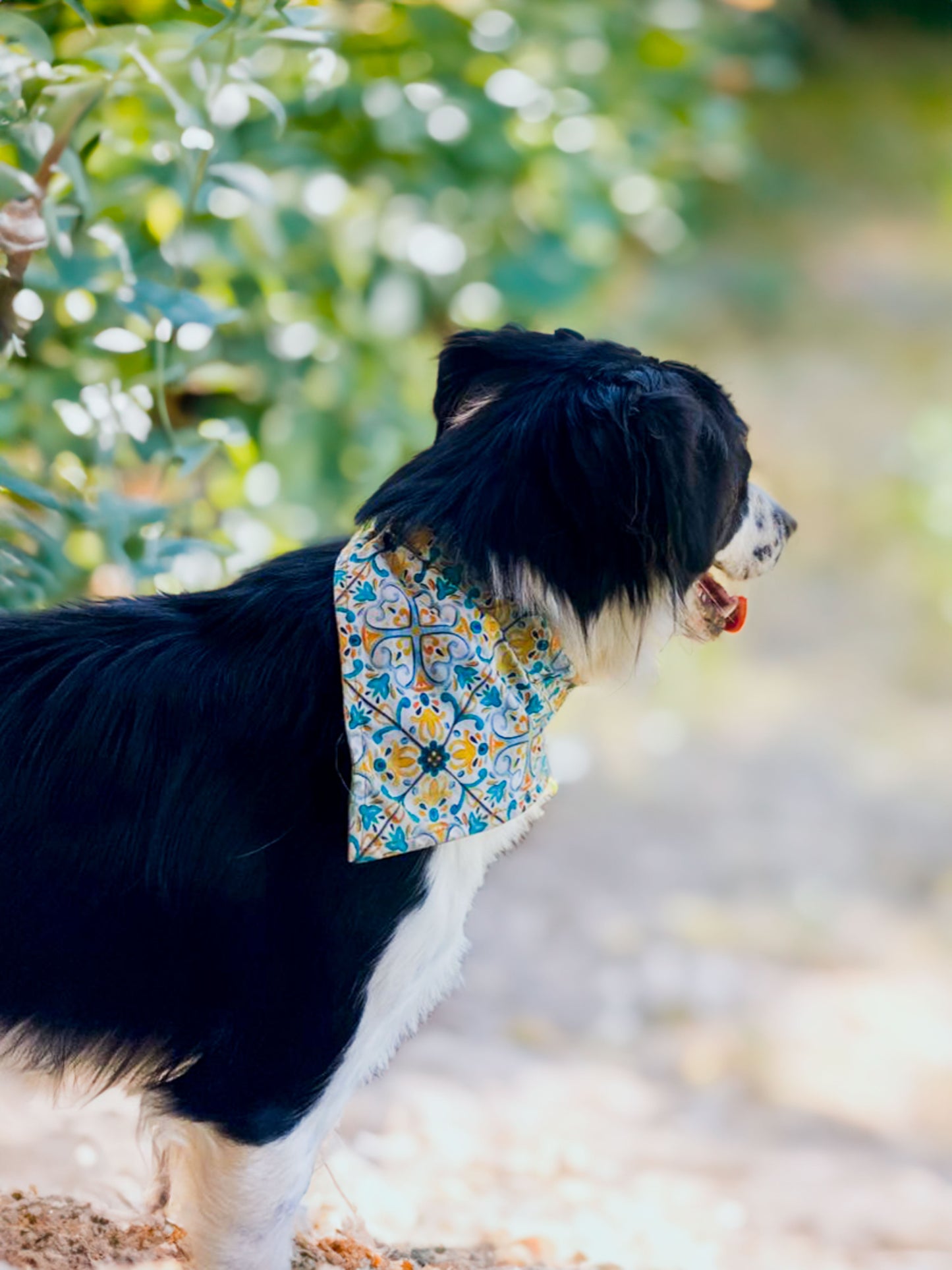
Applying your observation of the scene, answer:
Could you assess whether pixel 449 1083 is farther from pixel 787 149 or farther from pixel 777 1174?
pixel 787 149

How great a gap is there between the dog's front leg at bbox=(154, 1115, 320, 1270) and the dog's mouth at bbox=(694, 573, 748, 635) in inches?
35.4

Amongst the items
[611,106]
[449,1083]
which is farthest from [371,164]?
[449,1083]

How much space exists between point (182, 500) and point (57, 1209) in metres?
1.59

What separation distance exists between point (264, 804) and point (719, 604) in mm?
723

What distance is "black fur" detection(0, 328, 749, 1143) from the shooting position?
1.91m

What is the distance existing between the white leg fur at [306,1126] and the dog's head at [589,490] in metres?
0.33

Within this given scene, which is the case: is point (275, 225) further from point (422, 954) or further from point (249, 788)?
point (422, 954)

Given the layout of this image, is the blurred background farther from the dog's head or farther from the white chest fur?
the white chest fur

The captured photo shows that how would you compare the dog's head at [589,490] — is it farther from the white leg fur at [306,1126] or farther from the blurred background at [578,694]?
the white leg fur at [306,1126]

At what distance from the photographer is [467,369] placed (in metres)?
2.19

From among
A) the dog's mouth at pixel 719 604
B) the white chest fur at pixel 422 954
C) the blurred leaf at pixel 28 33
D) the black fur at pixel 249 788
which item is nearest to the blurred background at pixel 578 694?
the blurred leaf at pixel 28 33

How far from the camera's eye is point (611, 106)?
213 inches

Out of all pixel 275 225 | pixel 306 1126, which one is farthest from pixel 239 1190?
→ pixel 275 225

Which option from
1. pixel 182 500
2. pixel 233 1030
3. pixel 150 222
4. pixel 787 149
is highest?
pixel 150 222
